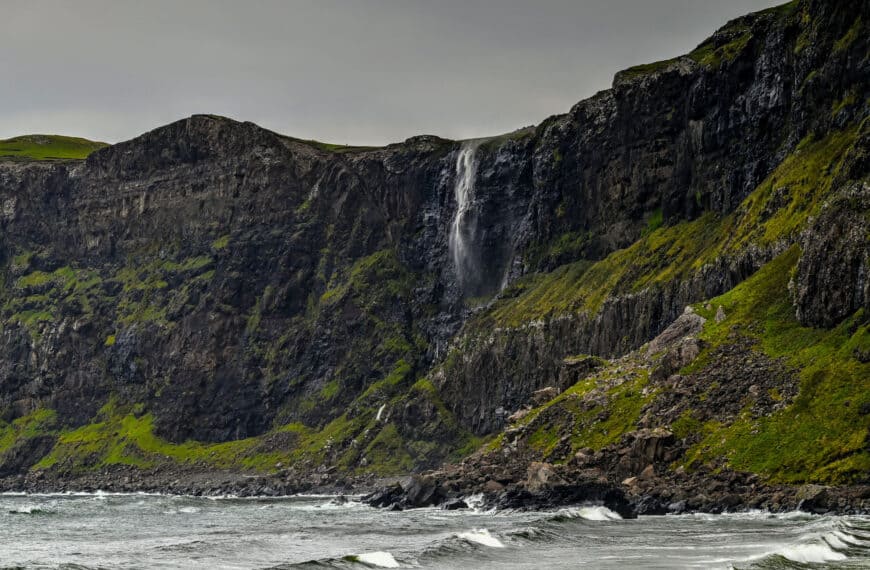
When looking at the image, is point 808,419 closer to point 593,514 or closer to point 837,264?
point 837,264

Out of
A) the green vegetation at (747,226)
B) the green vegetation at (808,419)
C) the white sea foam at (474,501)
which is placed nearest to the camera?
the green vegetation at (808,419)

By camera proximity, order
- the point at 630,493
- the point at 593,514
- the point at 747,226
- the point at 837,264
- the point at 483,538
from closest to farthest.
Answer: the point at 483,538, the point at 593,514, the point at 630,493, the point at 837,264, the point at 747,226

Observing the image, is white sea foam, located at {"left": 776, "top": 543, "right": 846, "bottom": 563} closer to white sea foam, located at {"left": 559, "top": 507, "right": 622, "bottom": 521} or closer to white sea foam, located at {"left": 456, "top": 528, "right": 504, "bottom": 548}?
white sea foam, located at {"left": 456, "top": 528, "right": 504, "bottom": 548}

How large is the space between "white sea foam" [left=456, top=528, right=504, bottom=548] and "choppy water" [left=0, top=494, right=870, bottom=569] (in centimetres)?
10

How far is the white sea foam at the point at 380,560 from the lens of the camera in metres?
66.6

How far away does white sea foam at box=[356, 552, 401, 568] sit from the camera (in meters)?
66.6

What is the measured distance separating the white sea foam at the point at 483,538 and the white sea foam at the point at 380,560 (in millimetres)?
10063

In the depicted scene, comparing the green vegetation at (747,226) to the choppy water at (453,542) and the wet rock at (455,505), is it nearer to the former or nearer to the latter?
the wet rock at (455,505)

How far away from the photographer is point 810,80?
166 metres

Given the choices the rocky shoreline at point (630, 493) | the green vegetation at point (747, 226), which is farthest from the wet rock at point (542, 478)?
the green vegetation at point (747, 226)

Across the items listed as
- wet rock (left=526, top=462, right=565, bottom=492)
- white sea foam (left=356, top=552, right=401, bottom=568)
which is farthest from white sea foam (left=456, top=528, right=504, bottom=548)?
wet rock (left=526, top=462, right=565, bottom=492)

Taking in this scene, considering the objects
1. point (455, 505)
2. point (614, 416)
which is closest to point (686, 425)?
point (614, 416)

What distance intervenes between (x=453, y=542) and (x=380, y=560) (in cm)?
1027

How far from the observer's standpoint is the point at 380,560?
67812 mm
